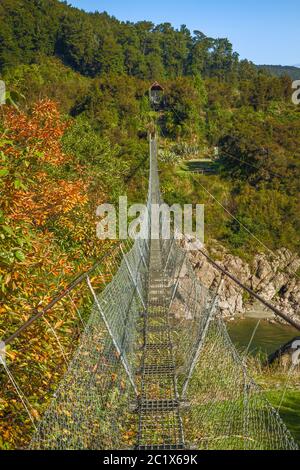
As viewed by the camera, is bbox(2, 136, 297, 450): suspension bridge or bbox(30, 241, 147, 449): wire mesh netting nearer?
bbox(30, 241, 147, 449): wire mesh netting

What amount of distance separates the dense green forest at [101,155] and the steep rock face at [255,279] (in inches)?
24.7

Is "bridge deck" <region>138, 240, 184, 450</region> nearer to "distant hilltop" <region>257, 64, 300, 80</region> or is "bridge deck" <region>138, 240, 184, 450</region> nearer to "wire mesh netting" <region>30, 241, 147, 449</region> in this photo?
"wire mesh netting" <region>30, 241, 147, 449</region>

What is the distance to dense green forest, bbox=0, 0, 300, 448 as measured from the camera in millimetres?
2703

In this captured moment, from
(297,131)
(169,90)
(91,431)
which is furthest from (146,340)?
(169,90)

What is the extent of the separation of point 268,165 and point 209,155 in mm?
5325

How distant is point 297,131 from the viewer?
21469 mm

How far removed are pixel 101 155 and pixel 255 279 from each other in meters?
7.68

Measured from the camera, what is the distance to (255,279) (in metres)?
16.3

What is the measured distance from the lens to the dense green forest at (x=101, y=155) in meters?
2.70

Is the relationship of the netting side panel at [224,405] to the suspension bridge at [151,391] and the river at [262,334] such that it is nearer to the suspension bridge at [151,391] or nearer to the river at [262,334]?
the suspension bridge at [151,391]

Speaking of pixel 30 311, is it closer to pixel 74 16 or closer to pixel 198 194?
pixel 198 194

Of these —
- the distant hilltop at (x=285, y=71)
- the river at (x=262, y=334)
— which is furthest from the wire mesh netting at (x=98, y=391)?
the distant hilltop at (x=285, y=71)

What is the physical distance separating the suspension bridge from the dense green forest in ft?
1.01

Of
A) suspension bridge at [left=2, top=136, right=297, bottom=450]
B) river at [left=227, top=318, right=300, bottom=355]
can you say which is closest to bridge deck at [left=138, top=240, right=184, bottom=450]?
suspension bridge at [left=2, top=136, right=297, bottom=450]
